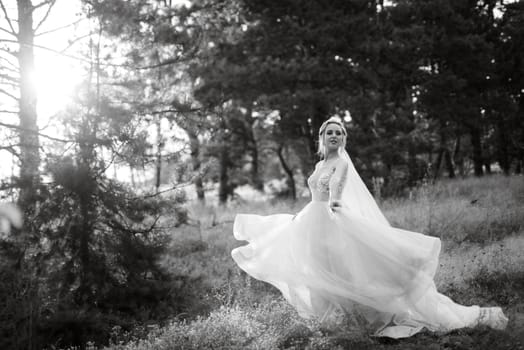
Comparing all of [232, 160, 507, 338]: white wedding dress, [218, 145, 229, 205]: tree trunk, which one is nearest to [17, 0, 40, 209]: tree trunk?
[232, 160, 507, 338]: white wedding dress

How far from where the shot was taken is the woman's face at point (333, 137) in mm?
5449

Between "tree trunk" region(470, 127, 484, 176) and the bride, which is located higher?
"tree trunk" region(470, 127, 484, 176)

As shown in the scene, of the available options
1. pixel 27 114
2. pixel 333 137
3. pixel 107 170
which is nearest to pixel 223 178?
pixel 27 114

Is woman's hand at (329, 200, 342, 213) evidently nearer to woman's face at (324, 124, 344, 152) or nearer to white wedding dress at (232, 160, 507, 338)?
white wedding dress at (232, 160, 507, 338)

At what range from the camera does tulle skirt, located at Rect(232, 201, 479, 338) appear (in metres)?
4.77

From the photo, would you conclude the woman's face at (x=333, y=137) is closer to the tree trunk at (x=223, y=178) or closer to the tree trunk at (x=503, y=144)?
the tree trunk at (x=223, y=178)

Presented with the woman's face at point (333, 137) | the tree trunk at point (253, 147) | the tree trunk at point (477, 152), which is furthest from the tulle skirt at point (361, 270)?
the tree trunk at point (477, 152)

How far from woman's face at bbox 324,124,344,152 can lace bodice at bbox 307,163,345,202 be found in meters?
0.25

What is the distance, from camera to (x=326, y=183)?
5316mm

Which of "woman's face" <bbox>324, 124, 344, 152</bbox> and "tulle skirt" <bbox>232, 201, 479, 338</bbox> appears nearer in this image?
"tulle skirt" <bbox>232, 201, 479, 338</bbox>

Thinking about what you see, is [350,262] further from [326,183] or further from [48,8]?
[48,8]

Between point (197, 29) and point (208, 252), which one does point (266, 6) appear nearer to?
point (197, 29)

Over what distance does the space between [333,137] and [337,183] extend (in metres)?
0.60

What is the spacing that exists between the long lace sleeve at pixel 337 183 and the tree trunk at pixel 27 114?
398 cm
